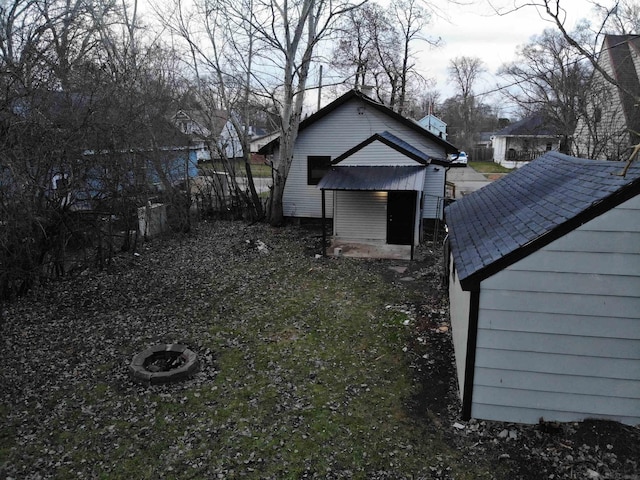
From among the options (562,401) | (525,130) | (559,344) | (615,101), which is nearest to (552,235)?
(559,344)

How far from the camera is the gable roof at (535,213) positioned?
4.59 metres

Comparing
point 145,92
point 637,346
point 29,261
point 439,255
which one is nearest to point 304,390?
point 637,346

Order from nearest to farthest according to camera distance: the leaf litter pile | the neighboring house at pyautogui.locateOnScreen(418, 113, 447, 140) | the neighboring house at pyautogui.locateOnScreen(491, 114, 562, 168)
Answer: the leaf litter pile
the neighboring house at pyautogui.locateOnScreen(491, 114, 562, 168)
the neighboring house at pyautogui.locateOnScreen(418, 113, 447, 140)

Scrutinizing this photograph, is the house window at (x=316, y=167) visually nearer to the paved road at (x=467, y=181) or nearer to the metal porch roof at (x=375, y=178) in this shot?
the metal porch roof at (x=375, y=178)

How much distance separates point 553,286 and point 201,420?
4.54 metres

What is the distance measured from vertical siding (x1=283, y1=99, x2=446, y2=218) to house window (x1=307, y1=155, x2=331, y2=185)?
0.16m

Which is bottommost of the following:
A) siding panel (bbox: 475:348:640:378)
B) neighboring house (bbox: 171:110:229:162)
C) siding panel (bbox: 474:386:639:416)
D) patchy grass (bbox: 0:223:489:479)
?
patchy grass (bbox: 0:223:489:479)

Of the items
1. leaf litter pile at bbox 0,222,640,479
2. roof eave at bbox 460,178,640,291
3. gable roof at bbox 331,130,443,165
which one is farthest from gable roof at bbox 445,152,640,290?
gable roof at bbox 331,130,443,165

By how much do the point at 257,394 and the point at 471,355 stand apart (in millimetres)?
2954

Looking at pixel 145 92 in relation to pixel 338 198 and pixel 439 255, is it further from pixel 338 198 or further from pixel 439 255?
pixel 439 255

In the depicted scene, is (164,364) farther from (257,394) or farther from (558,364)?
(558,364)

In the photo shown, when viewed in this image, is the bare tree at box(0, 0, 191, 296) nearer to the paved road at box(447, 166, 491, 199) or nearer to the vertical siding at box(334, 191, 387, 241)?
the vertical siding at box(334, 191, 387, 241)

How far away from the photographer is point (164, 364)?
22.5 feet

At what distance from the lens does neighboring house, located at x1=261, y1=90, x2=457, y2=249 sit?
13703 mm
